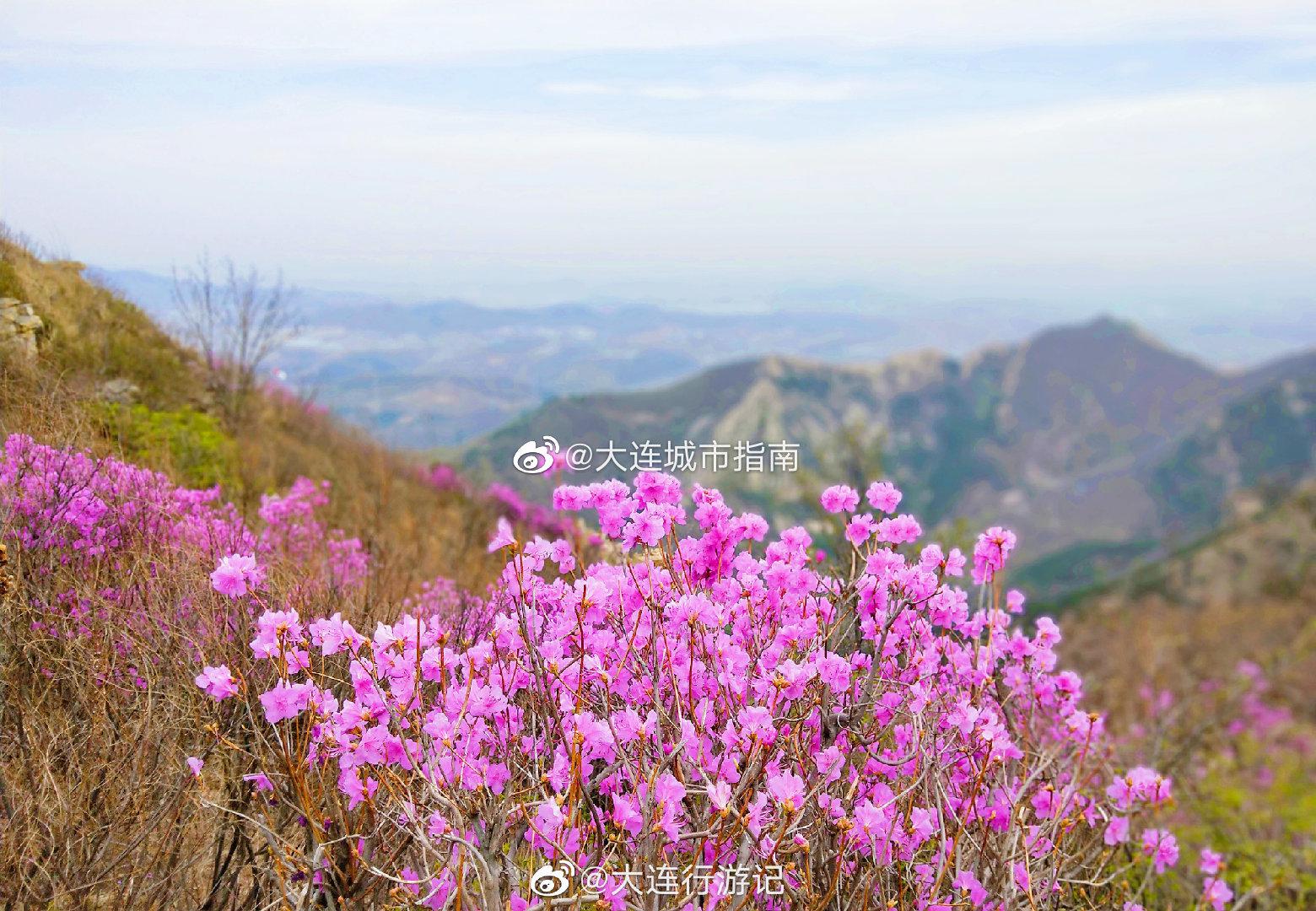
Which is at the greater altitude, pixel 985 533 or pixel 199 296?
pixel 199 296

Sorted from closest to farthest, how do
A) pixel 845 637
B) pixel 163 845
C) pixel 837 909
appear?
pixel 837 909
pixel 163 845
pixel 845 637

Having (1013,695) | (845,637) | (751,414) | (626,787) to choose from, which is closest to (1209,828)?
(1013,695)

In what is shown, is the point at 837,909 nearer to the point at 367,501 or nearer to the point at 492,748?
the point at 492,748

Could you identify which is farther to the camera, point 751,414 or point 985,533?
point 751,414

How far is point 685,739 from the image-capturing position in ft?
8.55

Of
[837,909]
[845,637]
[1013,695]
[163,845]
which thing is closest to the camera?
[837,909]

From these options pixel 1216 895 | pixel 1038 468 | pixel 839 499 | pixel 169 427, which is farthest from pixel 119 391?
pixel 1038 468

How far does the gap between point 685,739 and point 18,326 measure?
16.4 feet

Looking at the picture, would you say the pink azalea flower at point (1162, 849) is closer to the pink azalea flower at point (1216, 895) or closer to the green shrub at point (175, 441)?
the pink azalea flower at point (1216, 895)

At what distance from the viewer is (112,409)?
609cm

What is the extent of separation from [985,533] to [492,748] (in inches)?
74.3

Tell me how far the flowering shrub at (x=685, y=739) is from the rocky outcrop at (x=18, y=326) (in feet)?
10.5

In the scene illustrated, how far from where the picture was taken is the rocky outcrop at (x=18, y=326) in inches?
212

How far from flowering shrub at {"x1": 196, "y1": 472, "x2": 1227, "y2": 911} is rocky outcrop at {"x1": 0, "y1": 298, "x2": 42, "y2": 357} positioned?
3.20 metres
